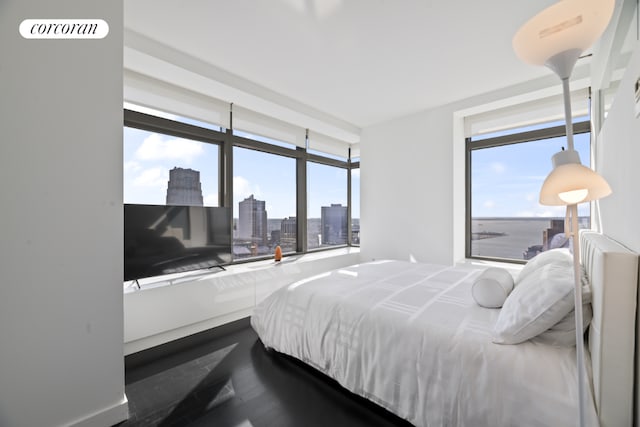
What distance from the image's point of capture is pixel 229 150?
3.48m

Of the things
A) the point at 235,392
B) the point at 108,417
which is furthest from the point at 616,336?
the point at 108,417

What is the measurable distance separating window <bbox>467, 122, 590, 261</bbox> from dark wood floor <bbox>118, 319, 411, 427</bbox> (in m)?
3.01

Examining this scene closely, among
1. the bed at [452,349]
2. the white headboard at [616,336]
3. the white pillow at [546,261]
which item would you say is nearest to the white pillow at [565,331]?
the bed at [452,349]

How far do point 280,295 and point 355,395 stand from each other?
2.95 ft

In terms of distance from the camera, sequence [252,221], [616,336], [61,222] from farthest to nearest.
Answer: [252,221] < [61,222] < [616,336]

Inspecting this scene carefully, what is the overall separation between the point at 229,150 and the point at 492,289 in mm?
3157

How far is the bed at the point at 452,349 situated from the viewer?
35.7 inches

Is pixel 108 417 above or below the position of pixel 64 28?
below

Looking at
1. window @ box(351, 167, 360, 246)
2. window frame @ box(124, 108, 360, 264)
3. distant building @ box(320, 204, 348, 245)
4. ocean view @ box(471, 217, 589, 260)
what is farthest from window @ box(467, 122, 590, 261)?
window frame @ box(124, 108, 360, 264)

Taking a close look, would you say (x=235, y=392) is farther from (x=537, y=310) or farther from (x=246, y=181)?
(x=246, y=181)

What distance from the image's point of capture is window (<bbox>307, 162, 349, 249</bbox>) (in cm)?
466

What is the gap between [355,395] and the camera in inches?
69.4

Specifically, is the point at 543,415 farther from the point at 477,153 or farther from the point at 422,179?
the point at 477,153

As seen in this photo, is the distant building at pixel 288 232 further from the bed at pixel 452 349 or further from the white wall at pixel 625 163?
the white wall at pixel 625 163
